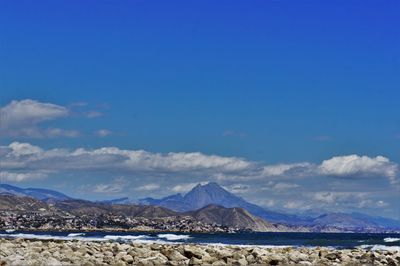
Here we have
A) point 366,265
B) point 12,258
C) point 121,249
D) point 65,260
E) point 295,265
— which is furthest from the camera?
point 121,249

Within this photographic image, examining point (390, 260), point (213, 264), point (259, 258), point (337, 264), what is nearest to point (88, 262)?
point (213, 264)

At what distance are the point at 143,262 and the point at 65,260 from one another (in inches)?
132

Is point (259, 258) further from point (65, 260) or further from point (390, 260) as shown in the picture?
point (65, 260)

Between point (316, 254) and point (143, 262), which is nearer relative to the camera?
point (143, 262)

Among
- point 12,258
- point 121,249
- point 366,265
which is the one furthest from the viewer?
point 121,249

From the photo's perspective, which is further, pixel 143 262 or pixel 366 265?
pixel 366 265

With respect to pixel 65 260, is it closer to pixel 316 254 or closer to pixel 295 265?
pixel 295 265

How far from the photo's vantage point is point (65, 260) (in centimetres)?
2744

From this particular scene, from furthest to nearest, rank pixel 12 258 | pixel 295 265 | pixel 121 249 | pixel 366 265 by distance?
pixel 121 249
pixel 366 265
pixel 295 265
pixel 12 258

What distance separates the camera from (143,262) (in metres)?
28.8

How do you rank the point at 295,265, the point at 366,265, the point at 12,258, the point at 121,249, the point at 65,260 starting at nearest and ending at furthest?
the point at 12,258 < the point at 65,260 < the point at 295,265 < the point at 366,265 < the point at 121,249

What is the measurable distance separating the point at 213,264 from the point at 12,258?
827cm

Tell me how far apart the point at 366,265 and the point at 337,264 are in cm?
163

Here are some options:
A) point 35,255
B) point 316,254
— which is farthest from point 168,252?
point 316,254
